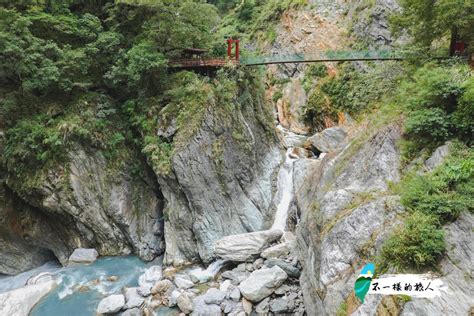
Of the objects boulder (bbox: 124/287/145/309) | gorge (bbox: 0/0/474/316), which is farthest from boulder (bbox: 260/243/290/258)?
boulder (bbox: 124/287/145/309)

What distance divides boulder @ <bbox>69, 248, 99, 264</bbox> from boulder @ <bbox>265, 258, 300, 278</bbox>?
27.3ft

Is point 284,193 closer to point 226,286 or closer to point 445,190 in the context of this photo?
point 226,286

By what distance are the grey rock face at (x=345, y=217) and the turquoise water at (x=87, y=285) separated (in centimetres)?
785

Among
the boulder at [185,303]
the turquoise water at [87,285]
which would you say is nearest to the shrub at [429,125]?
the boulder at [185,303]

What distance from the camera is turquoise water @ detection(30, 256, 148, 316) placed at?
438 inches

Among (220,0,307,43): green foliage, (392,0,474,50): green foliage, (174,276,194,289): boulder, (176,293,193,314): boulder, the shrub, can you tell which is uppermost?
(220,0,307,43): green foliage

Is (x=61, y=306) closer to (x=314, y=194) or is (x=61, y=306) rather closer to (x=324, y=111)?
(x=314, y=194)

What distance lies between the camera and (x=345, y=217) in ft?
23.3

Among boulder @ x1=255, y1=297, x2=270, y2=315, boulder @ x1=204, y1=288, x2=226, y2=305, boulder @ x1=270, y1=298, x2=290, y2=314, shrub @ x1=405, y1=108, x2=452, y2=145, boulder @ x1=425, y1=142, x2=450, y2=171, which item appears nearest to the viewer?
boulder @ x1=425, y1=142, x2=450, y2=171

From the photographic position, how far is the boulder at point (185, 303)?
1026 centimetres

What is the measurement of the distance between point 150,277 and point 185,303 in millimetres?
2773

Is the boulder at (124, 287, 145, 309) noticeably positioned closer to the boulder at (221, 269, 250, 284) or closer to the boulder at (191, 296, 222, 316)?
the boulder at (191, 296, 222, 316)

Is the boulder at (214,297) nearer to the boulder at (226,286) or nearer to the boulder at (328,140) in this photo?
the boulder at (226,286)

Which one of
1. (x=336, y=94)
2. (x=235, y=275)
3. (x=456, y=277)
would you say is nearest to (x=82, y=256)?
(x=235, y=275)
